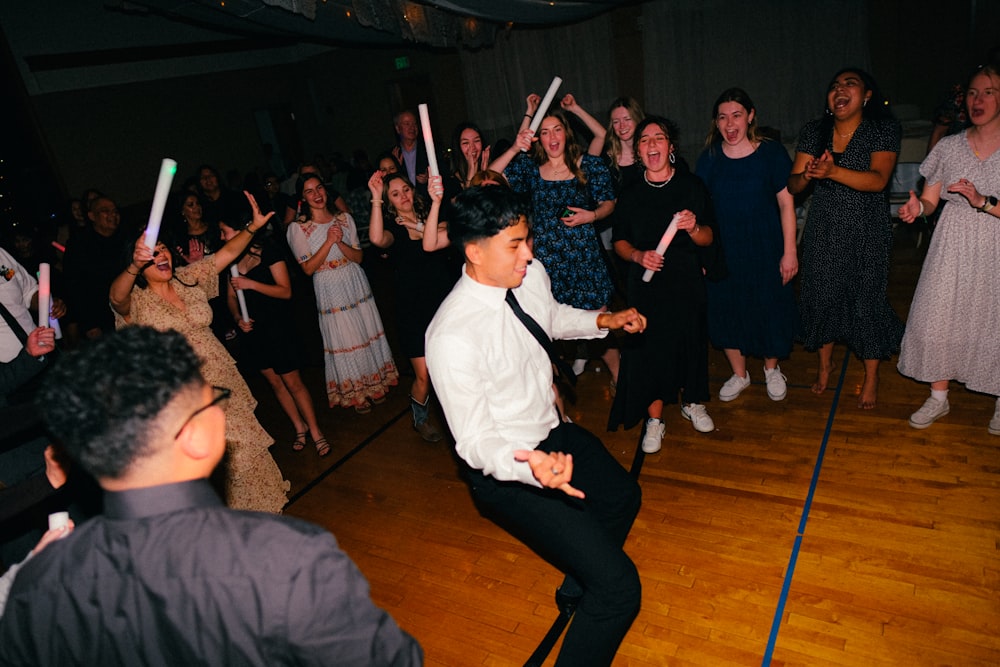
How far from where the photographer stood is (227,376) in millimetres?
2832

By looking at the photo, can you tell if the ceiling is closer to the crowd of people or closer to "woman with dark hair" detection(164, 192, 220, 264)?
"woman with dark hair" detection(164, 192, 220, 264)

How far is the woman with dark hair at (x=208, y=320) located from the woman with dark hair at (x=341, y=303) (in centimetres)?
92

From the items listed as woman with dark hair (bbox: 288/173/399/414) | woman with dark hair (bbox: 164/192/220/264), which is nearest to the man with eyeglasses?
woman with dark hair (bbox: 164/192/220/264)

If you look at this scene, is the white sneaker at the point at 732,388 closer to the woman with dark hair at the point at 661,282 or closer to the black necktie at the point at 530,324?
the woman with dark hair at the point at 661,282

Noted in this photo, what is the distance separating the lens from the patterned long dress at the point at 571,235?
11.4ft

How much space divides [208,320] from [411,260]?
3.69 ft

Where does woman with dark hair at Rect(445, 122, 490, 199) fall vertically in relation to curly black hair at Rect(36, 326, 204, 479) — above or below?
above

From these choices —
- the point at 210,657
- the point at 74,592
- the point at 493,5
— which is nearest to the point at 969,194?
the point at 210,657

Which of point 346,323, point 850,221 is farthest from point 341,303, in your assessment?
point 850,221

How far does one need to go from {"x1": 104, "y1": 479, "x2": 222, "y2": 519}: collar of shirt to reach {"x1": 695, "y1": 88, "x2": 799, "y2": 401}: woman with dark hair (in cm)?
284

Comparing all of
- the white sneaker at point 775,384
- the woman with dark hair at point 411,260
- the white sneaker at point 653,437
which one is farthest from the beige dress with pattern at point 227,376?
the white sneaker at point 775,384

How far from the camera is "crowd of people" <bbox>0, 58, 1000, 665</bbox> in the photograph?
1.86m

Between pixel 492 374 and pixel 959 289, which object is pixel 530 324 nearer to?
pixel 492 374

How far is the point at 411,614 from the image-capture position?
252 centimetres
